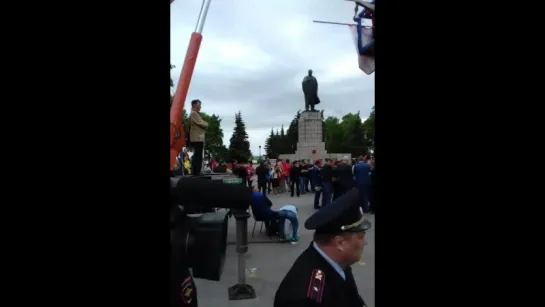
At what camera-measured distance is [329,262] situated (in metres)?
1.86

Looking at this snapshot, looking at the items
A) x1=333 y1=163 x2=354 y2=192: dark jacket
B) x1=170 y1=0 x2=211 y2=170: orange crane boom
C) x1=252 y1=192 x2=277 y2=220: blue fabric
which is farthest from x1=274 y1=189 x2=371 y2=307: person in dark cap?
x1=333 y1=163 x2=354 y2=192: dark jacket

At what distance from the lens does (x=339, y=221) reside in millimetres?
1970

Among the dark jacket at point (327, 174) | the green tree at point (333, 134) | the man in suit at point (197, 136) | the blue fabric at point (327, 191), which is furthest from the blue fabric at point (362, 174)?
the green tree at point (333, 134)

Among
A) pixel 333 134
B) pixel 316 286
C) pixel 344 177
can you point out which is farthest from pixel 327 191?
pixel 333 134

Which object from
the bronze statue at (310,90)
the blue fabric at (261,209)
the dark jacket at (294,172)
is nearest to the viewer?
the blue fabric at (261,209)

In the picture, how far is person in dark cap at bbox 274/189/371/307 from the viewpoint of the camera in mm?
1677

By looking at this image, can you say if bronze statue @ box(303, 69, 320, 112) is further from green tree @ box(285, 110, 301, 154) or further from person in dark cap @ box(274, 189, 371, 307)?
person in dark cap @ box(274, 189, 371, 307)

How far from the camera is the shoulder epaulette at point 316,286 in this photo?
64.7 inches

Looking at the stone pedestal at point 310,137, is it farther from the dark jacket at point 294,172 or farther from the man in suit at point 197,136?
the man in suit at point 197,136

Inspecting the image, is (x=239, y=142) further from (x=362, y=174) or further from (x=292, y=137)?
(x=362, y=174)

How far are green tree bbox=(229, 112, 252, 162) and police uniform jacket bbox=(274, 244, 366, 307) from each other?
127 ft
